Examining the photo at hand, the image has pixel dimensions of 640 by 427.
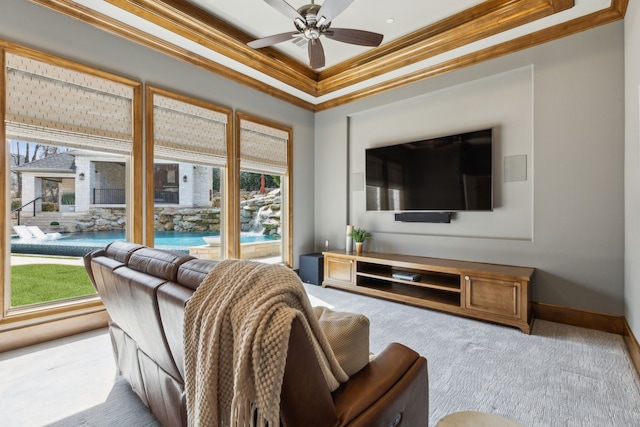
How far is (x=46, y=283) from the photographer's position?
2.88 m

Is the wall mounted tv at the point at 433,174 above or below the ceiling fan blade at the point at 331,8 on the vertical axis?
below

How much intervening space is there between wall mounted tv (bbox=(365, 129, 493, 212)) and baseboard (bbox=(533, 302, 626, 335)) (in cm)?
117

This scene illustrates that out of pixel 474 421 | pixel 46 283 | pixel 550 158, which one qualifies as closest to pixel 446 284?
pixel 550 158

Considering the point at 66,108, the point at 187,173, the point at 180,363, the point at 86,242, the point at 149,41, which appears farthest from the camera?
the point at 187,173

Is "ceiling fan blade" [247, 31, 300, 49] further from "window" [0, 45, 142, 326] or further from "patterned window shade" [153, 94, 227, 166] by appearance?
"window" [0, 45, 142, 326]

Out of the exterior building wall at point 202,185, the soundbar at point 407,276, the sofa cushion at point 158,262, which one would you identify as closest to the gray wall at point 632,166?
the soundbar at point 407,276

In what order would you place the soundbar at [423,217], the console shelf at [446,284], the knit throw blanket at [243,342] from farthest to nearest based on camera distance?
1. the soundbar at [423,217]
2. the console shelf at [446,284]
3. the knit throw blanket at [243,342]

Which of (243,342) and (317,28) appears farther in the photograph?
(317,28)

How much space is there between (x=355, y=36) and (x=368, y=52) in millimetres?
1261

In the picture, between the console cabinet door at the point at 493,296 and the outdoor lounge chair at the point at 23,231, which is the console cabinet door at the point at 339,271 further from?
the outdoor lounge chair at the point at 23,231

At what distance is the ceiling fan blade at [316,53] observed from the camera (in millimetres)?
2921

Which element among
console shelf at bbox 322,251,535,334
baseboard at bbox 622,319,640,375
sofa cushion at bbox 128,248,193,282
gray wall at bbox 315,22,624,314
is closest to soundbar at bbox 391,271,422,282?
console shelf at bbox 322,251,535,334

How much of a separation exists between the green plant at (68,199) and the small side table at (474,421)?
11.8ft

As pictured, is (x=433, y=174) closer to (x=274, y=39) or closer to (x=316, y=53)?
(x=316, y=53)
